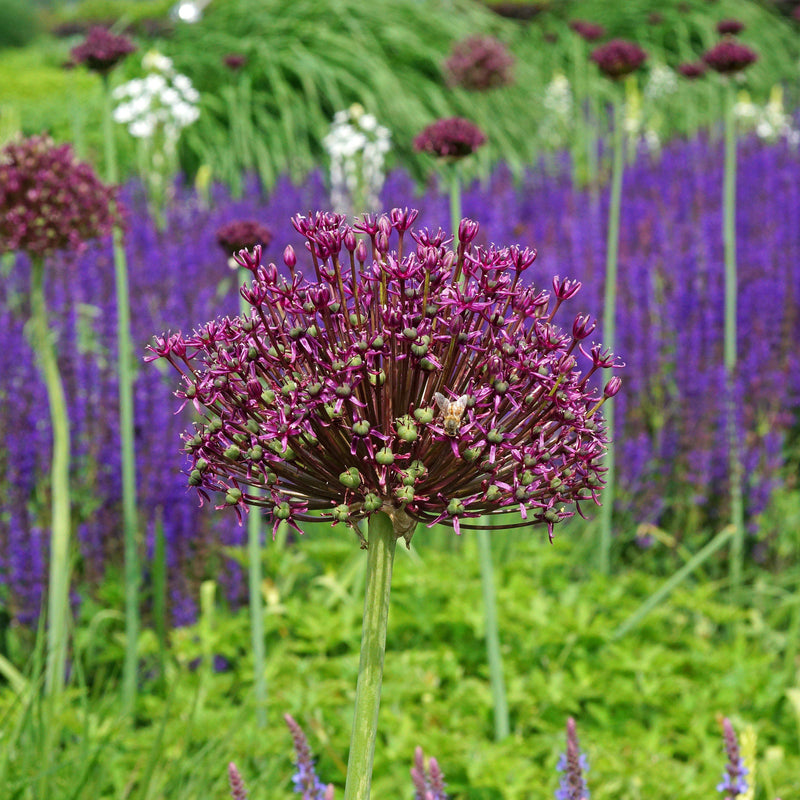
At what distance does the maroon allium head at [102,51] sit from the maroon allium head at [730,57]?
79.6 inches

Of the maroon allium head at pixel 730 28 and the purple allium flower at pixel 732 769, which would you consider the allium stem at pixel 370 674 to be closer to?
the purple allium flower at pixel 732 769

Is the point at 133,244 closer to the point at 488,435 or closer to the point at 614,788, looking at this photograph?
the point at 614,788

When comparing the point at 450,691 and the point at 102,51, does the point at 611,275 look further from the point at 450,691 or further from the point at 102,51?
the point at 102,51

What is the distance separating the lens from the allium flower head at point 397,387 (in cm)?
127

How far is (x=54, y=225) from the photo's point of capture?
8.76ft

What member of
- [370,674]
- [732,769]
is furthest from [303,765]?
[732,769]

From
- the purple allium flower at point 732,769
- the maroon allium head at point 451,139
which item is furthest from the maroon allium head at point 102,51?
the purple allium flower at point 732,769

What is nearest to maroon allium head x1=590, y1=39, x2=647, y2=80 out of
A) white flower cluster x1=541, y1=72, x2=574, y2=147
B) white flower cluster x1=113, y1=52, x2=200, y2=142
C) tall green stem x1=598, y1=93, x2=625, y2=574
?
tall green stem x1=598, y1=93, x2=625, y2=574

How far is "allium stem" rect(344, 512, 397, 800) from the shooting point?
1.28 meters

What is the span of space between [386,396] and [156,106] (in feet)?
21.8

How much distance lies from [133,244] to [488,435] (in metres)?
4.52

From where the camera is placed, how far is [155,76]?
24.0 ft

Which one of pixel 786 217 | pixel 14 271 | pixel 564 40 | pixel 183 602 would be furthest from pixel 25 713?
pixel 564 40

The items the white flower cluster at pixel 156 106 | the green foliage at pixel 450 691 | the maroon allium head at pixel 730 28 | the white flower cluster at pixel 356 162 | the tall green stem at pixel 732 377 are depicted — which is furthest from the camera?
the white flower cluster at pixel 156 106
